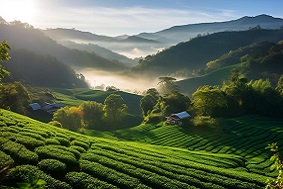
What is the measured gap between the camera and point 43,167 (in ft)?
98.7

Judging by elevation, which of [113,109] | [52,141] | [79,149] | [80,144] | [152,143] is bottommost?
[113,109]

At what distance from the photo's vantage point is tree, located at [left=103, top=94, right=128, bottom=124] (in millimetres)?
112500

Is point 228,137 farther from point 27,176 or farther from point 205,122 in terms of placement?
point 27,176

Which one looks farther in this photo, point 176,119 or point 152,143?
point 176,119

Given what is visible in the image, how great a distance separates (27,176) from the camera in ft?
91.7

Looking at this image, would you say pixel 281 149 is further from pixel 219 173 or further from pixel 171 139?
pixel 219 173

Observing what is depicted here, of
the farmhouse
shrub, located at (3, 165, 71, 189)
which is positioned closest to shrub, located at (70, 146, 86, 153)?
shrub, located at (3, 165, 71, 189)

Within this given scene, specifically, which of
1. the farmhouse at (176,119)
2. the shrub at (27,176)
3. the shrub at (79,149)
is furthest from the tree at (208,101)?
the shrub at (27,176)

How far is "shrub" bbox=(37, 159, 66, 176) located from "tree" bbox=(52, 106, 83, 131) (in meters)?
61.6

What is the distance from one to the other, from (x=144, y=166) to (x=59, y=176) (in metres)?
10.2

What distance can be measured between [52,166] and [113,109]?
82448 mm

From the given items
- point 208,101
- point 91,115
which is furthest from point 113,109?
point 208,101

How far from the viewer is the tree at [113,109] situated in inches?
4429

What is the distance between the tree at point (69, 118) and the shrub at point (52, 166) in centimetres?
6165
